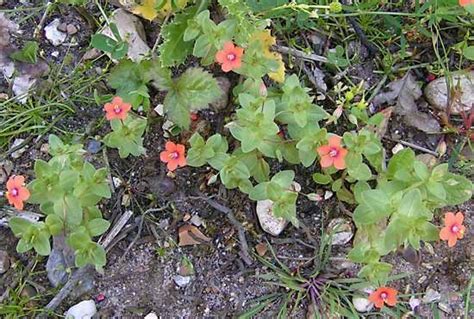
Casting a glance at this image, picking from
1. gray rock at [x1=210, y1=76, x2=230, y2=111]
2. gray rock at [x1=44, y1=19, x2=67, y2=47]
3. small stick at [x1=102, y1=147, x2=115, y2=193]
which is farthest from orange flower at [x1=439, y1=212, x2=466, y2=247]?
gray rock at [x1=44, y1=19, x2=67, y2=47]

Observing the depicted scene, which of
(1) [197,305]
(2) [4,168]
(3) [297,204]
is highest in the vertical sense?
(2) [4,168]

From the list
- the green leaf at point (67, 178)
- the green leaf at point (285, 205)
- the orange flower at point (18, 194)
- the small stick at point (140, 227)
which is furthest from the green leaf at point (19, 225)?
the green leaf at point (285, 205)

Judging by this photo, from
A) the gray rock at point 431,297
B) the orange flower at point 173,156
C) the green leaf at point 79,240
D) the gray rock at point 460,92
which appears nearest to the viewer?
the green leaf at point 79,240

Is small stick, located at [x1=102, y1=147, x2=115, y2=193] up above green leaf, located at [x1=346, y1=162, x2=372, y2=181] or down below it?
below

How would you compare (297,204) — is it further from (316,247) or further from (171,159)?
(171,159)

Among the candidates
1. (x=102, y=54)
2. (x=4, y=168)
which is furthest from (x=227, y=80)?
(x=4, y=168)

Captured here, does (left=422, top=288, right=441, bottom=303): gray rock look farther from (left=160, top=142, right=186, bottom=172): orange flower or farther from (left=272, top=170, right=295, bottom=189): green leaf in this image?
(left=160, top=142, right=186, bottom=172): orange flower

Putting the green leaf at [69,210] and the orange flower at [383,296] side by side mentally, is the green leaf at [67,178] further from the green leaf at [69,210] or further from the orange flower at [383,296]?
the orange flower at [383,296]
